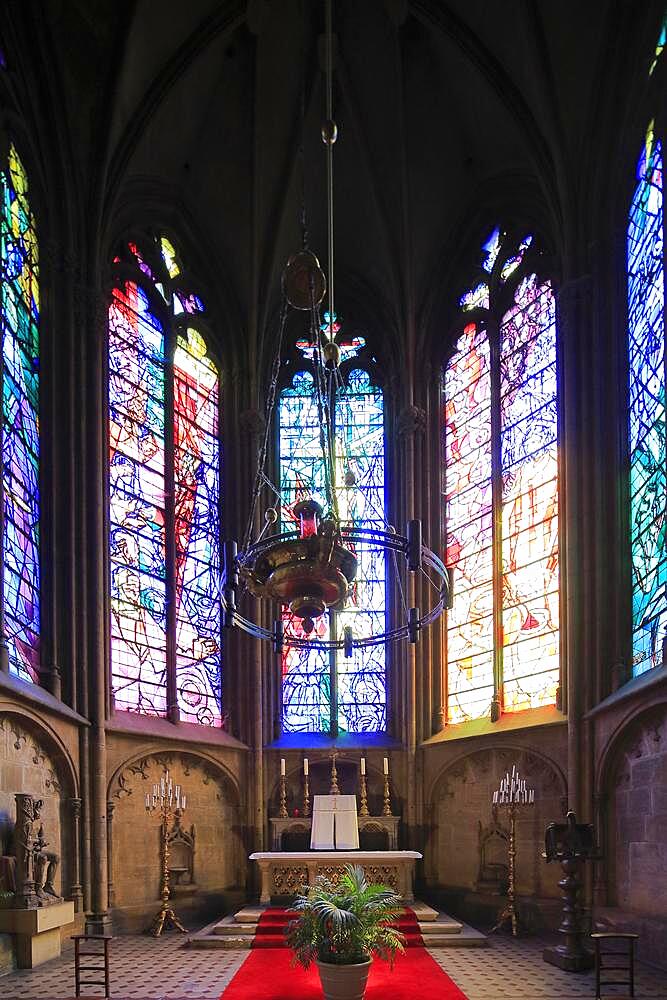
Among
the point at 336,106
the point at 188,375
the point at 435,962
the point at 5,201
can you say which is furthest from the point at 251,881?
the point at 336,106


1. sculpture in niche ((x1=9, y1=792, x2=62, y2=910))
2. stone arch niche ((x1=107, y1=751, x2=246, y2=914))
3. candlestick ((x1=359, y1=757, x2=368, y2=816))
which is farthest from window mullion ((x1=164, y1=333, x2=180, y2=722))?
sculpture in niche ((x1=9, y1=792, x2=62, y2=910))

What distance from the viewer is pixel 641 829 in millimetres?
12492

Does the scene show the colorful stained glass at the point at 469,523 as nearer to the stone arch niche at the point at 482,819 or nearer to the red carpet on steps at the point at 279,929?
the stone arch niche at the point at 482,819

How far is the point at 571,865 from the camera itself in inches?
493

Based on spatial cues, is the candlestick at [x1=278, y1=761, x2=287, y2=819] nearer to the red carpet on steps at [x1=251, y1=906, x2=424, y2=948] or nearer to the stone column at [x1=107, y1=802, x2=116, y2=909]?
the red carpet on steps at [x1=251, y1=906, x2=424, y2=948]

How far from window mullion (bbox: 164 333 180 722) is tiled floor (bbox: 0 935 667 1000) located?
14.4 ft

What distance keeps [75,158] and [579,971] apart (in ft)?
43.5

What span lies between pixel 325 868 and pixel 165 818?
259cm

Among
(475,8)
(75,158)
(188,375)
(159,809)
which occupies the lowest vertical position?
(159,809)

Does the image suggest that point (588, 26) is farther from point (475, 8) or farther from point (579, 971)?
point (579, 971)

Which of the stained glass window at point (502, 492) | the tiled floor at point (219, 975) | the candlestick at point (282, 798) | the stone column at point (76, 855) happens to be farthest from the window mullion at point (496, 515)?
the stone column at point (76, 855)

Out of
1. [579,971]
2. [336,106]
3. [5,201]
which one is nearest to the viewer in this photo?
[579,971]

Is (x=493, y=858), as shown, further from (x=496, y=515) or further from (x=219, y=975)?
(x=219, y=975)

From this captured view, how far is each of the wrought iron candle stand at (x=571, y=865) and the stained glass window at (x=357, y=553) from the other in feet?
22.4
